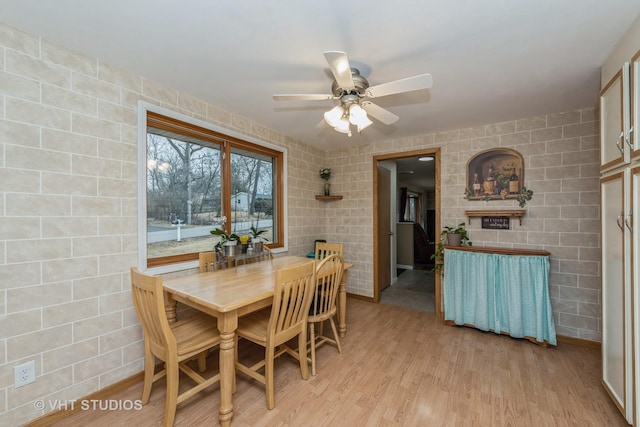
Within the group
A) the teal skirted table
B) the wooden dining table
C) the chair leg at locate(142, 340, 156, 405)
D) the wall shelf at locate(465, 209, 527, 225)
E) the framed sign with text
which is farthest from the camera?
the framed sign with text

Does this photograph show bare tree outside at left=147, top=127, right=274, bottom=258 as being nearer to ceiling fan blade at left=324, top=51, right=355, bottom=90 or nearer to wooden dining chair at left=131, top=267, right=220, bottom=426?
wooden dining chair at left=131, top=267, right=220, bottom=426

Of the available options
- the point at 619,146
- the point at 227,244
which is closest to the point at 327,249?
the point at 227,244

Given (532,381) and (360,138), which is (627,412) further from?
(360,138)

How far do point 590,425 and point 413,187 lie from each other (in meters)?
6.89

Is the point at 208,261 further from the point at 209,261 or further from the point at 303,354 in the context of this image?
the point at 303,354

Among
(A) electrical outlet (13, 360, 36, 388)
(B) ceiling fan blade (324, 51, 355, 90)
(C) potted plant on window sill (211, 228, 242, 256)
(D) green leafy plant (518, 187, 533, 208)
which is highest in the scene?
(B) ceiling fan blade (324, 51, 355, 90)

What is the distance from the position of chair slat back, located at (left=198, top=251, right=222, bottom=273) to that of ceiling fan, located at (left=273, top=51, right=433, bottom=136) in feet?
5.10

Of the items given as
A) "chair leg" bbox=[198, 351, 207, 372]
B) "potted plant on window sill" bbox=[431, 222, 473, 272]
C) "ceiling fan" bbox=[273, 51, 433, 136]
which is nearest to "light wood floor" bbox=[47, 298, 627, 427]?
"chair leg" bbox=[198, 351, 207, 372]

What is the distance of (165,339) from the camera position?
1437 mm

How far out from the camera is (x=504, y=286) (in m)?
2.63

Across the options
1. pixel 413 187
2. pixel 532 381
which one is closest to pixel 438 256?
pixel 532 381

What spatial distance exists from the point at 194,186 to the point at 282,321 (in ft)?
5.11

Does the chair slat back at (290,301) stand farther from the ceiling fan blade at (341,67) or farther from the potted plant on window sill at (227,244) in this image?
the ceiling fan blade at (341,67)

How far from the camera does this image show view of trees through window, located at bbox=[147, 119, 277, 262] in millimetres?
2186
